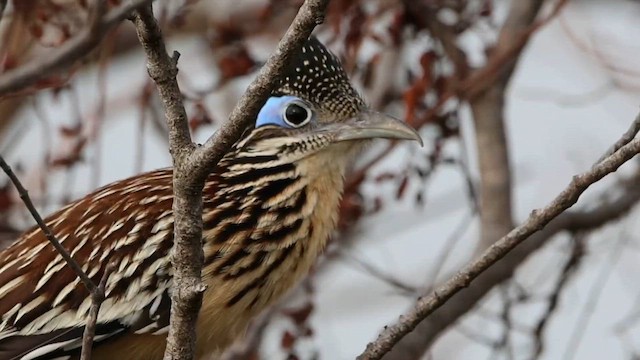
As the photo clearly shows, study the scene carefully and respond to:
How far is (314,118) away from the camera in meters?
5.28

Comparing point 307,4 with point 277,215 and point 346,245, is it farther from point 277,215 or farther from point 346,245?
point 346,245

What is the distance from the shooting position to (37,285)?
5.13 metres

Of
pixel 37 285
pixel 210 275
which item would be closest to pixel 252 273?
pixel 210 275

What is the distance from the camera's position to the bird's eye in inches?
207

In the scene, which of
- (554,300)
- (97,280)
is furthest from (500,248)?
(554,300)

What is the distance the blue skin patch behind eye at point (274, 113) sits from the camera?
17.3 feet

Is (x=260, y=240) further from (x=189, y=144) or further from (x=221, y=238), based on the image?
(x=189, y=144)

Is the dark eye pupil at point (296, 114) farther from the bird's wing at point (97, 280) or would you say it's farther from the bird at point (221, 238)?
the bird's wing at point (97, 280)

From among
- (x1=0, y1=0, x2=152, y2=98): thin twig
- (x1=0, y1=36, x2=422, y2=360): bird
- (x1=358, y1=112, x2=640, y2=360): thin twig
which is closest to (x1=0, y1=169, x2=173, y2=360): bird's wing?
(x1=0, y1=36, x2=422, y2=360): bird

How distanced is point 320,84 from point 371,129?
290mm

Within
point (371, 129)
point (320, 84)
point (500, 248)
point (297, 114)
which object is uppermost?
point (320, 84)

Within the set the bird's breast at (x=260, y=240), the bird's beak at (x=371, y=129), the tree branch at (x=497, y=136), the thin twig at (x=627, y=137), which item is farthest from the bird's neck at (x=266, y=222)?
the thin twig at (x=627, y=137)

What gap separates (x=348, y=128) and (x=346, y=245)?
1989mm

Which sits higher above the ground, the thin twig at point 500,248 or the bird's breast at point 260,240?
the bird's breast at point 260,240
